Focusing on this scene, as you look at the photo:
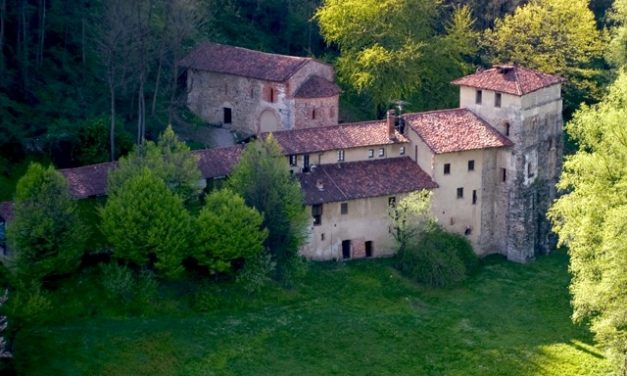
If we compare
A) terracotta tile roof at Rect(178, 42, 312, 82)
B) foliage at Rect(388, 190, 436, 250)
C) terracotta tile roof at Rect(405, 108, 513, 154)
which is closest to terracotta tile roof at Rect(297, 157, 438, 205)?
foliage at Rect(388, 190, 436, 250)

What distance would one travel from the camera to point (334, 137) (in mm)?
68750

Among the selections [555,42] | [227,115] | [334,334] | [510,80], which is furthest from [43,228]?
[555,42]

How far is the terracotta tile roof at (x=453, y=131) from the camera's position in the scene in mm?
69438

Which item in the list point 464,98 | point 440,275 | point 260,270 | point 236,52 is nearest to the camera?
point 260,270

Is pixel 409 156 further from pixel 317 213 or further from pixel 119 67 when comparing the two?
pixel 119 67

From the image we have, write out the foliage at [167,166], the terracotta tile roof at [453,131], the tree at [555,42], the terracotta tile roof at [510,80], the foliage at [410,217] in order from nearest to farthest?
the foliage at [167,166], the foliage at [410,217], the terracotta tile roof at [453,131], the terracotta tile roof at [510,80], the tree at [555,42]

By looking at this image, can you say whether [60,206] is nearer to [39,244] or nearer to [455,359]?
[39,244]

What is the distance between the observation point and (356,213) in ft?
222

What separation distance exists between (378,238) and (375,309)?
5.86 m

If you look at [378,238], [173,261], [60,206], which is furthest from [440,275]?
[60,206]

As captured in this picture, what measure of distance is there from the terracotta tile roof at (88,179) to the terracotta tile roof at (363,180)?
10.4m

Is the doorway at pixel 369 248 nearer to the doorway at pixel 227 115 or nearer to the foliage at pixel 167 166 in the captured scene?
the foliage at pixel 167 166

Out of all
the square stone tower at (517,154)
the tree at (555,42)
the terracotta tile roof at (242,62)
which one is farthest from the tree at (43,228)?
the tree at (555,42)

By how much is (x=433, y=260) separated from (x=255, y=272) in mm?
10053
